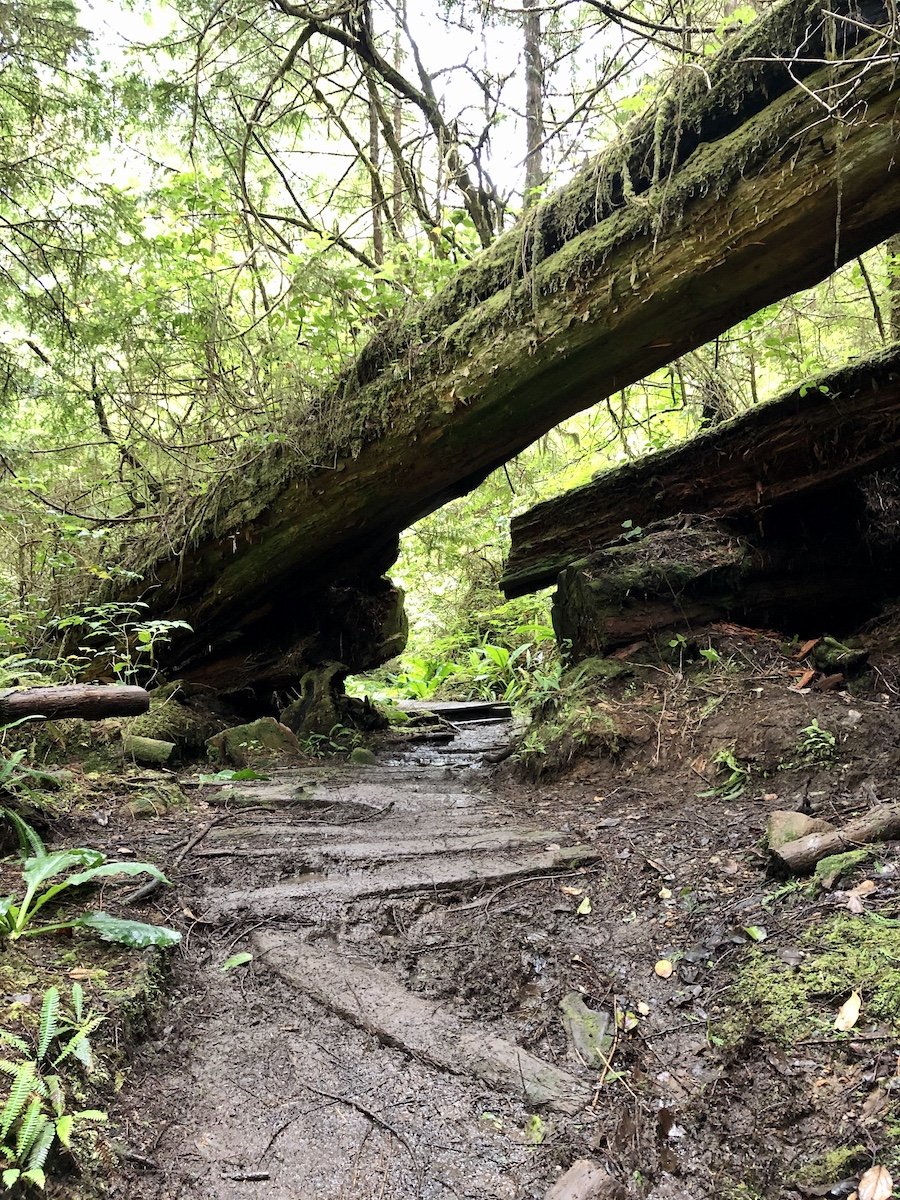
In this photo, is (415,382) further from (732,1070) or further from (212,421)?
(732,1070)

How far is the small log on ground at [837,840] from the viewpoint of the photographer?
8.21ft

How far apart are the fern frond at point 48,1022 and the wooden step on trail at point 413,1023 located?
0.87 m

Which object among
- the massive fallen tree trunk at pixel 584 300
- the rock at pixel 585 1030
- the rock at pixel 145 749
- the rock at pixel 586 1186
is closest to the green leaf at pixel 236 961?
the rock at pixel 585 1030

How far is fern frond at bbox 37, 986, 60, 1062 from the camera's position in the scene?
1.68m

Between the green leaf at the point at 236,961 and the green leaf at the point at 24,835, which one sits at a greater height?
the green leaf at the point at 24,835

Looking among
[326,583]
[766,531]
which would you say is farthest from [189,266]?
[766,531]

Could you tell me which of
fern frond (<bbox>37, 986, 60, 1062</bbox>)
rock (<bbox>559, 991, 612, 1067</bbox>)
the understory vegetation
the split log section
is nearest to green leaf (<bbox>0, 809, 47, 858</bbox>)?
the understory vegetation

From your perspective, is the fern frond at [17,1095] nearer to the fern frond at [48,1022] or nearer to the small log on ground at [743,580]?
the fern frond at [48,1022]

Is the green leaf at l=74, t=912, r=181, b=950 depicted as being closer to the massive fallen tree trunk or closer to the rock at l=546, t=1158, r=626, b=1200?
the rock at l=546, t=1158, r=626, b=1200

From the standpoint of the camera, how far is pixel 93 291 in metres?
6.26

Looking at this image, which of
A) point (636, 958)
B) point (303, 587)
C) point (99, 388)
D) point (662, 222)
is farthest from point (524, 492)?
point (636, 958)

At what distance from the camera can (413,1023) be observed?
2.23 metres

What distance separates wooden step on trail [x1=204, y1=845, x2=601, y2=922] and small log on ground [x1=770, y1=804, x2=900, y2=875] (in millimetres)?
1019

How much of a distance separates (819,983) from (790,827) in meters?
0.94
